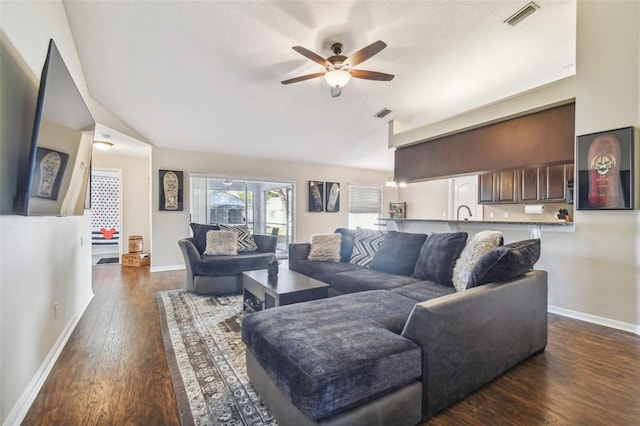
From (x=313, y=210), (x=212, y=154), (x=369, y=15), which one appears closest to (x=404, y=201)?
(x=313, y=210)

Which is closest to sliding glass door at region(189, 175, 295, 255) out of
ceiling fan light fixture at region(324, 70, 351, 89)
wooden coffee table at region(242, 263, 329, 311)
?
wooden coffee table at region(242, 263, 329, 311)

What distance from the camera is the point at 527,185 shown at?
18.4 ft

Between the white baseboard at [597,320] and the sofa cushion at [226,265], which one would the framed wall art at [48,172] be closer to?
the sofa cushion at [226,265]

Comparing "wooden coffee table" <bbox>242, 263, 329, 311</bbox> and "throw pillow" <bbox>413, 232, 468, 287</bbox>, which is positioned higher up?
"throw pillow" <bbox>413, 232, 468, 287</bbox>

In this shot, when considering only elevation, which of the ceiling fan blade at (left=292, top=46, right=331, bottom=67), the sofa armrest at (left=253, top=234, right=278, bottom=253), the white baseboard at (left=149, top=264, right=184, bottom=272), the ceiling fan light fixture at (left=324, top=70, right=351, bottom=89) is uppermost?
the ceiling fan blade at (left=292, top=46, right=331, bottom=67)

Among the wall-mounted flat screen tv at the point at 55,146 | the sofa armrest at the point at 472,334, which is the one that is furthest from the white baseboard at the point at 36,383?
the sofa armrest at the point at 472,334

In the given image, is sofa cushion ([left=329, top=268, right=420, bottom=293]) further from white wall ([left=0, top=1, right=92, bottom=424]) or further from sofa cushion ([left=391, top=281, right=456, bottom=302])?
white wall ([left=0, top=1, right=92, bottom=424])

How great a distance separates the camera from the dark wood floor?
5.19 feet

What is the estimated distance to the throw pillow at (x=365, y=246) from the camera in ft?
11.7

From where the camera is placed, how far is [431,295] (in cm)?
234

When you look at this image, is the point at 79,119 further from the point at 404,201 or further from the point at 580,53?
the point at 404,201

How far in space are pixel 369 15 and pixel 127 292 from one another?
4.60 m

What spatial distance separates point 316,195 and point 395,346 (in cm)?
597

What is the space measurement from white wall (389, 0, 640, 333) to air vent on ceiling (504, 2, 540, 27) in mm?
573
